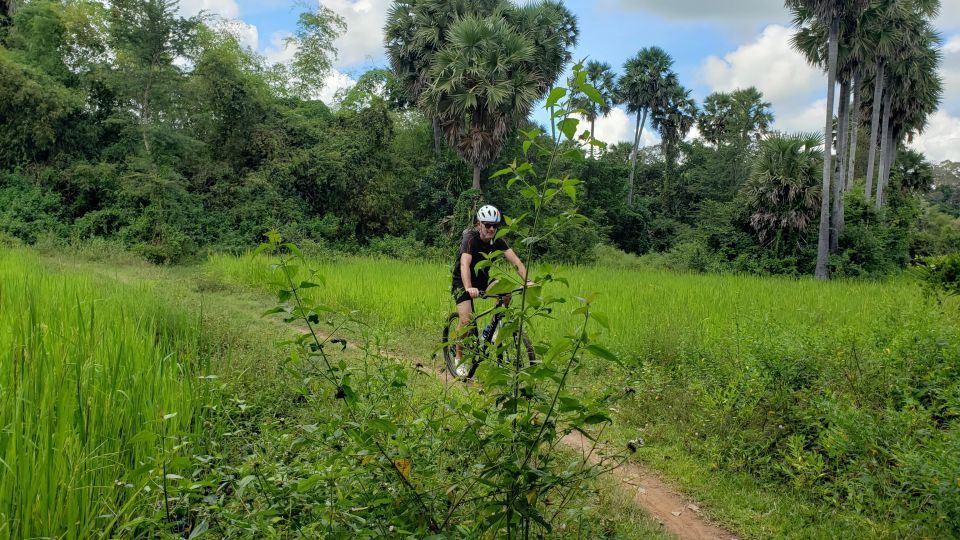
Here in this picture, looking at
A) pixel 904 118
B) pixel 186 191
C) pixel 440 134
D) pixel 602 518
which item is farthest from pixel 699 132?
pixel 602 518

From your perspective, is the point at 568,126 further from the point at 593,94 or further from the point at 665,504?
the point at 665,504

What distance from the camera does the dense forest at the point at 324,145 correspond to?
63.1ft

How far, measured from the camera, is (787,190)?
2155cm

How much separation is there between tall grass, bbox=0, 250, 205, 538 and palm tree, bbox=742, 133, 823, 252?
22.1m

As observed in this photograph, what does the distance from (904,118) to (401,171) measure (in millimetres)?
25127

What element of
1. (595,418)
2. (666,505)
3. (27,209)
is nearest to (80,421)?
(595,418)

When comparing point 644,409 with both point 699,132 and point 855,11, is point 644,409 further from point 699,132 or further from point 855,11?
point 699,132

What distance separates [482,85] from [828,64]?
12024 millimetres

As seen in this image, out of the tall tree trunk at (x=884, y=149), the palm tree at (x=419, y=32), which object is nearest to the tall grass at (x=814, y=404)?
the palm tree at (x=419, y=32)

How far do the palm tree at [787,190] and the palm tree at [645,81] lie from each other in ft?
51.4

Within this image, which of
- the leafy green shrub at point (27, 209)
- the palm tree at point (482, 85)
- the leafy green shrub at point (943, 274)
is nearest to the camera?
the leafy green shrub at point (943, 274)

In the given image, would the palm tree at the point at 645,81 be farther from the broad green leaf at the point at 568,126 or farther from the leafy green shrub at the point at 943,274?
the broad green leaf at the point at 568,126

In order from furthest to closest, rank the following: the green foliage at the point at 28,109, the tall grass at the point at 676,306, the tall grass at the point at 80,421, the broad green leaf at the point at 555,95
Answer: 1. the green foliage at the point at 28,109
2. the tall grass at the point at 676,306
3. the tall grass at the point at 80,421
4. the broad green leaf at the point at 555,95

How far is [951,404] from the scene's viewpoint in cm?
396
